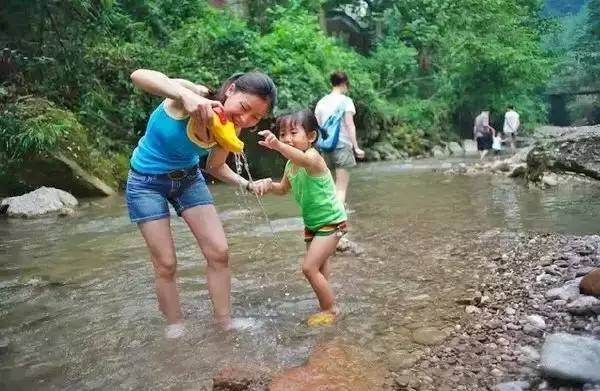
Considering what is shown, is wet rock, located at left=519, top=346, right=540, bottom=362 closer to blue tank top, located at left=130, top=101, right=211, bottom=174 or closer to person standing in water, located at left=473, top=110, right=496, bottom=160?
blue tank top, located at left=130, top=101, right=211, bottom=174

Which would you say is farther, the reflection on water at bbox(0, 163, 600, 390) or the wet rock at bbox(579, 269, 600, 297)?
the wet rock at bbox(579, 269, 600, 297)

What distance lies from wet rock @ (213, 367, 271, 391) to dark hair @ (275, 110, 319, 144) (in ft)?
4.96

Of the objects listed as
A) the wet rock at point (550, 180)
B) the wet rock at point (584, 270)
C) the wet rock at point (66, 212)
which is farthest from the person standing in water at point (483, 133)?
the wet rock at point (584, 270)

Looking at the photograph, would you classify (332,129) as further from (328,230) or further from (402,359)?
(402,359)

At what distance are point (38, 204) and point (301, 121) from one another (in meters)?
6.54

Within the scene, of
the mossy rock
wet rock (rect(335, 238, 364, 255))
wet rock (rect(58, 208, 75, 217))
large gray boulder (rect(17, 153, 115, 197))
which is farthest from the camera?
large gray boulder (rect(17, 153, 115, 197))

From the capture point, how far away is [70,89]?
11938mm

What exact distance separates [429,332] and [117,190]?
9121mm

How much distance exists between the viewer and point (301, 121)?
11.0 feet

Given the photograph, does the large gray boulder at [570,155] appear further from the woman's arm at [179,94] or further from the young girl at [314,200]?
the woman's arm at [179,94]

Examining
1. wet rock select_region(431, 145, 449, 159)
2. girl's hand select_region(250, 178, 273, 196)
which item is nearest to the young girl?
girl's hand select_region(250, 178, 273, 196)

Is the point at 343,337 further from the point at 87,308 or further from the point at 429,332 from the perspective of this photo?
the point at 87,308

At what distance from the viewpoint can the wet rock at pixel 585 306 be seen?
2779 mm

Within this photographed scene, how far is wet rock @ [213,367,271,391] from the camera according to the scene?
2277 mm
